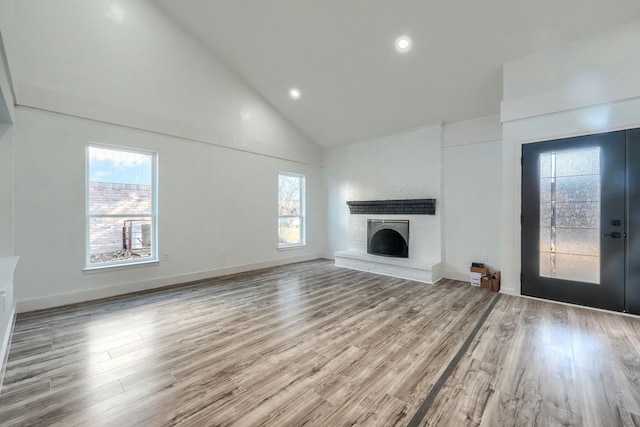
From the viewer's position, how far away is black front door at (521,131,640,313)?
3273 mm

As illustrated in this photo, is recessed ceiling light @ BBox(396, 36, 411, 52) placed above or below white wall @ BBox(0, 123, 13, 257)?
above

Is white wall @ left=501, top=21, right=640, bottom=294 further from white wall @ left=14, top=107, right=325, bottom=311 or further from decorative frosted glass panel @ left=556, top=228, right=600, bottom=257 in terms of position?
white wall @ left=14, top=107, right=325, bottom=311

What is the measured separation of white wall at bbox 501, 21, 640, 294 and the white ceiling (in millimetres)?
206

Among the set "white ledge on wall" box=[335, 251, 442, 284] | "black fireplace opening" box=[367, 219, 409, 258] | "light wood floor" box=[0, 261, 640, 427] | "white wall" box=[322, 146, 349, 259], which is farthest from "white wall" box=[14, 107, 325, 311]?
"black fireplace opening" box=[367, 219, 409, 258]

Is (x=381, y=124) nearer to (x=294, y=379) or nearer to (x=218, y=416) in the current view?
(x=294, y=379)

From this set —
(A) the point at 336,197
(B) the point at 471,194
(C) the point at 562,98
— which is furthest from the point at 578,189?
(A) the point at 336,197

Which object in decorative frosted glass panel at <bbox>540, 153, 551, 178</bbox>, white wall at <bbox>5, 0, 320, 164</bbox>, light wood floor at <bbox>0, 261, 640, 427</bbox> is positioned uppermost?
white wall at <bbox>5, 0, 320, 164</bbox>

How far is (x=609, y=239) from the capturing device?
11.0 ft

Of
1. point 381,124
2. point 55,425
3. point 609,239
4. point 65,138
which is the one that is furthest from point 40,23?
point 609,239

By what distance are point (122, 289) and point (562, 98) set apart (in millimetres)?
6804

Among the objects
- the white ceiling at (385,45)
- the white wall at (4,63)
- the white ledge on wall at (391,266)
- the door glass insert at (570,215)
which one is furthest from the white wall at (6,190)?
the door glass insert at (570,215)

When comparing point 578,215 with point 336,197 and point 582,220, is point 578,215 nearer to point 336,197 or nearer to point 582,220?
point 582,220

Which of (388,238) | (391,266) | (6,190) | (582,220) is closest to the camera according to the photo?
(6,190)

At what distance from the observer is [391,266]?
17.9ft
